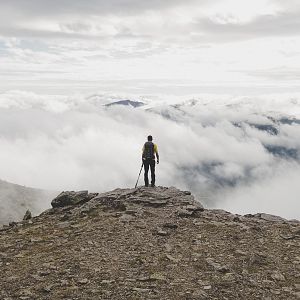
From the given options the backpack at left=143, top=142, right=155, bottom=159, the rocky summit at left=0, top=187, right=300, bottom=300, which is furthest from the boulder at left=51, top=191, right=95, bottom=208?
the backpack at left=143, top=142, right=155, bottom=159

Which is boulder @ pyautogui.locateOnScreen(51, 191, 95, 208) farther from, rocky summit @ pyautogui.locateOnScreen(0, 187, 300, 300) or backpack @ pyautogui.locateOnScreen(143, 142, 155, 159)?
backpack @ pyautogui.locateOnScreen(143, 142, 155, 159)

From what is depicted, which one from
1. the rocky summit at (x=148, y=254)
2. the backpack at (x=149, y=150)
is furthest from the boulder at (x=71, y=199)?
the backpack at (x=149, y=150)

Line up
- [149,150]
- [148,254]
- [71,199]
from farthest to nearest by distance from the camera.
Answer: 1. [71,199]
2. [149,150]
3. [148,254]

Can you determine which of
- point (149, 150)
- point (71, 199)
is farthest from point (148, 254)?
point (71, 199)

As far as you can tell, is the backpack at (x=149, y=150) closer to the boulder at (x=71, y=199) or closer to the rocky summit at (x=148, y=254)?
the rocky summit at (x=148, y=254)

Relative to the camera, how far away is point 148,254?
67.7 feet

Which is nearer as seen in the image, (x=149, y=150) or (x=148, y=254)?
(x=148, y=254)

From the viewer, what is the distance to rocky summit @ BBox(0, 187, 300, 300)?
16797mm

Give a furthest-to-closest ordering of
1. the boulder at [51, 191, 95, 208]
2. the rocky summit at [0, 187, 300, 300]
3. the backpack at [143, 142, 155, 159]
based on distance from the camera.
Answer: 1. the boulder at [51, 191, 95, 208]
2. the backpack at [143, 142, 155, 159]
3. the rocky summit at [0, 187, 300, 300]

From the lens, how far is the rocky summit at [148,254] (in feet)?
55.1

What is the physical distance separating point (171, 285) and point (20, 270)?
7529mm

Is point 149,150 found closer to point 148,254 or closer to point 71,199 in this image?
point 71,199

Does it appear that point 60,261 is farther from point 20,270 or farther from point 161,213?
point 161,213

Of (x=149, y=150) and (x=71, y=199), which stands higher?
(x=149, y=150)
